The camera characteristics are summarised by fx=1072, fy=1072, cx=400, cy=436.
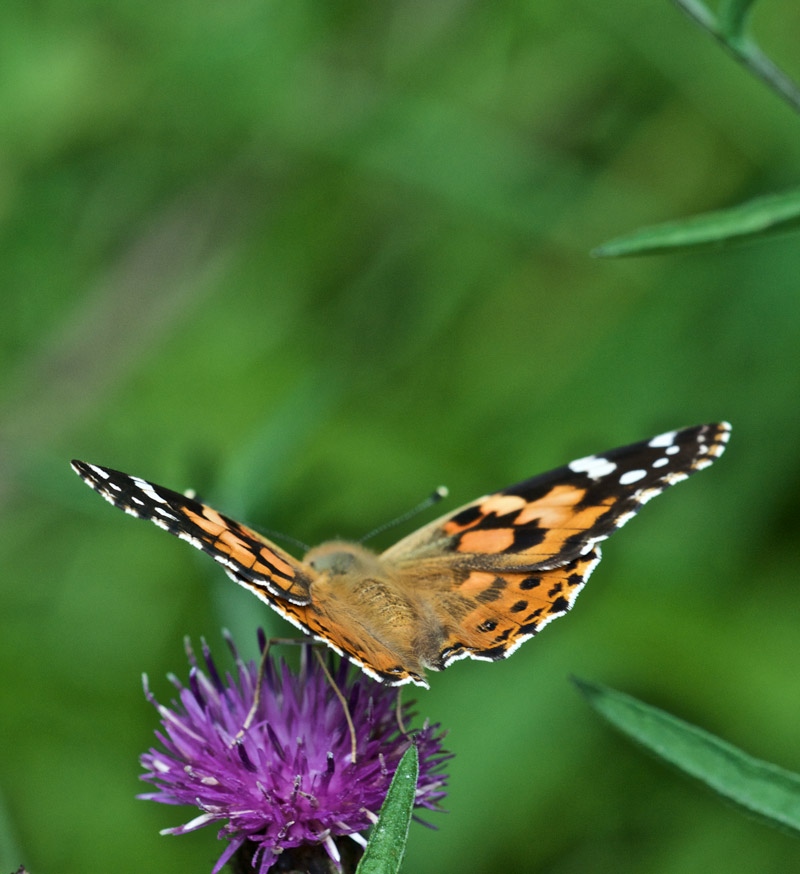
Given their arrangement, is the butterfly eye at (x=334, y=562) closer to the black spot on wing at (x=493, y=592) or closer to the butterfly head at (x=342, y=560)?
the butterfly head at (x=342, y=560)

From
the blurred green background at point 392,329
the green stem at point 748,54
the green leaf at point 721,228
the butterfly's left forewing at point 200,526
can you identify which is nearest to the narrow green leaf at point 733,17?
the green stem at point 748,54

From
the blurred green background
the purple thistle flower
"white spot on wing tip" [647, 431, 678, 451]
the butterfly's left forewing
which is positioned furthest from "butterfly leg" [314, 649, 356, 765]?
the blurred green background

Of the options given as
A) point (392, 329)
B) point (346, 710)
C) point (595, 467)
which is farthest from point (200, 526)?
point (392, 329)

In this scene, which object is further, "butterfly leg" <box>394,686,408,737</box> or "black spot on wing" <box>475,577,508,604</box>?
"black spot on wing" <box>475,577,508,604</box>

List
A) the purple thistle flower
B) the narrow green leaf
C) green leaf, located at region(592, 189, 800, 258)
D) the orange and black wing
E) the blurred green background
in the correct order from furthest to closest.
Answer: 1. the blurred green background
2. the orange and black wing
3. the purple thistle flower
4. the narrow green leaf
5. green leaf, located at region(592, 189, 800, 258)

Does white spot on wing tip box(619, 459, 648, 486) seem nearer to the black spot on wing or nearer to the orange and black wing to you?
the orange and black wing

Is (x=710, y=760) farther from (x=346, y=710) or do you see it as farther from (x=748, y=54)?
(x=748, y=54)

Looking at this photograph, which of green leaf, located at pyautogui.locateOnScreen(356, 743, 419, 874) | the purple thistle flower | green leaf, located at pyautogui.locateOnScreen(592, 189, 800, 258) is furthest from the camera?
the purple thistle flower
